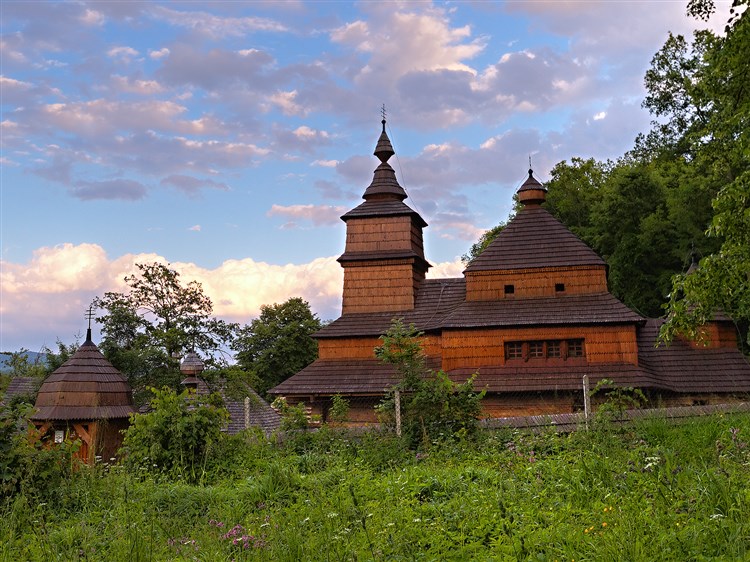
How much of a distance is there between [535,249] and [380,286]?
651 centimetres

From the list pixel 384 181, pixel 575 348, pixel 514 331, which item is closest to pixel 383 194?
pixel 384 181

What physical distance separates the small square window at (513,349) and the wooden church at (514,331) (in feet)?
0.12

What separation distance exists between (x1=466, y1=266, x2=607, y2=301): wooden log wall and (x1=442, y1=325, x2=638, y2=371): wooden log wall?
182 cm

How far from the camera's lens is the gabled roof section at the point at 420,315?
27.4 metres

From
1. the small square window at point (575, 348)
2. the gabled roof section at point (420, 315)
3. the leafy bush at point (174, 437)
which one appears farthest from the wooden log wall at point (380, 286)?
the leafy bush at point (174, 437)

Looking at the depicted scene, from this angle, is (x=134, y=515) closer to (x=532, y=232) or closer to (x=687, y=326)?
(x=687, y=326)

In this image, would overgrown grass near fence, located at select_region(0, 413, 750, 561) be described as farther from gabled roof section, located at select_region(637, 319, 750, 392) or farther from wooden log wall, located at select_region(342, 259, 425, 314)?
wooden log wall, located at select_region(342, 259, 425, 314)

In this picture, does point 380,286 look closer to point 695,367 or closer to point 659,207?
point 695,367

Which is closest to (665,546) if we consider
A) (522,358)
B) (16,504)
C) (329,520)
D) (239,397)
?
(329,520)

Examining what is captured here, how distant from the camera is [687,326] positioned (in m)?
11.8

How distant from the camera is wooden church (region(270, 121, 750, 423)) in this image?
77.9 feet

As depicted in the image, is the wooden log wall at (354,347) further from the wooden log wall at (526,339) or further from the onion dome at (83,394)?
the onion dome at (83,394)

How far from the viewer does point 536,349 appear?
24.9 m

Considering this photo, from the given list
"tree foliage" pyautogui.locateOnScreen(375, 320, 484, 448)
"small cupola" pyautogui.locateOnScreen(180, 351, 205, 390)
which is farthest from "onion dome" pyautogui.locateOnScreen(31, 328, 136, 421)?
"tree foliage" pyautogui.locateOnScreen(375, 320, 484, 448)
